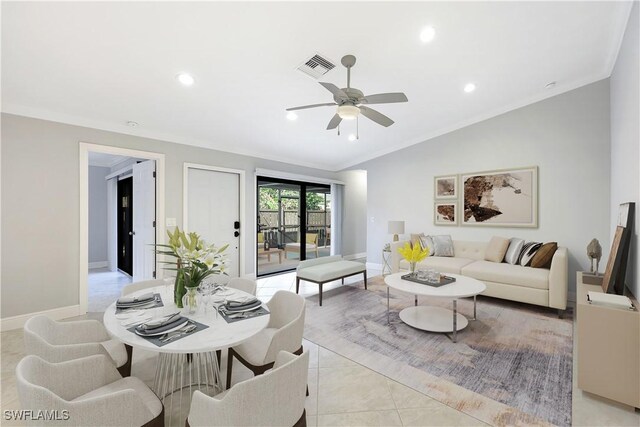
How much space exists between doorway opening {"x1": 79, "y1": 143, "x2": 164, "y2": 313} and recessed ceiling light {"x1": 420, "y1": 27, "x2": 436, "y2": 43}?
3823mm

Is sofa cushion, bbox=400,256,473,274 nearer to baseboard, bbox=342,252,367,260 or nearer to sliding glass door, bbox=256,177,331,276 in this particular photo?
sliding glass door, bbox=256,177,331,276

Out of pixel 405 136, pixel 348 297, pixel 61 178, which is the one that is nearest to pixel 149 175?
pixel 61 178

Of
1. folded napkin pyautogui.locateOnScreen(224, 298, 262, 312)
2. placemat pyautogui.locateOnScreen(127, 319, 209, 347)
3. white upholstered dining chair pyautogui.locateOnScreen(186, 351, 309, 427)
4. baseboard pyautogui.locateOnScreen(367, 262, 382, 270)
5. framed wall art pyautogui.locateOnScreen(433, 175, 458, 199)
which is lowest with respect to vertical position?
baseboard pyautogui.locateOnScreen(367, 262, 382, 270)

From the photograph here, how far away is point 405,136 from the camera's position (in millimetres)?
5398

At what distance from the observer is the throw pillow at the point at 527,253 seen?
3977 mm

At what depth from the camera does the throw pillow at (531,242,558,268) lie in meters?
3.82

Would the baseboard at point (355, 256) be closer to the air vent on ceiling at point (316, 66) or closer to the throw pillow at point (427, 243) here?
the throw pillow at point (427, 243)

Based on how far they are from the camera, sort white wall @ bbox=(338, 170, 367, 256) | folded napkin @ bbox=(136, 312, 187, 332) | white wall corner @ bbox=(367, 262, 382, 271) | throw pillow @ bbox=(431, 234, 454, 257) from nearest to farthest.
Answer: folded napkin @ bbox=(136, 312, 187, 332), throw pillow @ bbox=(431, 234, 454, 257), white wall corner @ bbox=(367, 262, 382, 271), white wall @ bbox=(338, 170, 367, 256)

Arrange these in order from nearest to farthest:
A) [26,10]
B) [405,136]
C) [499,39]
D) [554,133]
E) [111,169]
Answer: [26,10], [499,39], [554,133], [405,136], [111,169]

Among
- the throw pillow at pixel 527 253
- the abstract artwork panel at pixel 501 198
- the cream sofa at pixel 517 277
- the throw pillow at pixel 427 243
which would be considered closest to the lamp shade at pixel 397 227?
the throw pillow at pixel 427 243

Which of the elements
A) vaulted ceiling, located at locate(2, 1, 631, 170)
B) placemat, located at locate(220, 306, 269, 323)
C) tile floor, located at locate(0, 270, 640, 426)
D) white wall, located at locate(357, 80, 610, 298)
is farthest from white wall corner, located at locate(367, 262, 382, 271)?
placemat, located at locate(220, 306, 269, 323)

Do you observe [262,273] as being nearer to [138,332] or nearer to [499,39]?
[138,332]

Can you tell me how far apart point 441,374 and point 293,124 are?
3708mm

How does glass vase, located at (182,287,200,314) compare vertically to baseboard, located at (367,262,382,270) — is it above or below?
above
